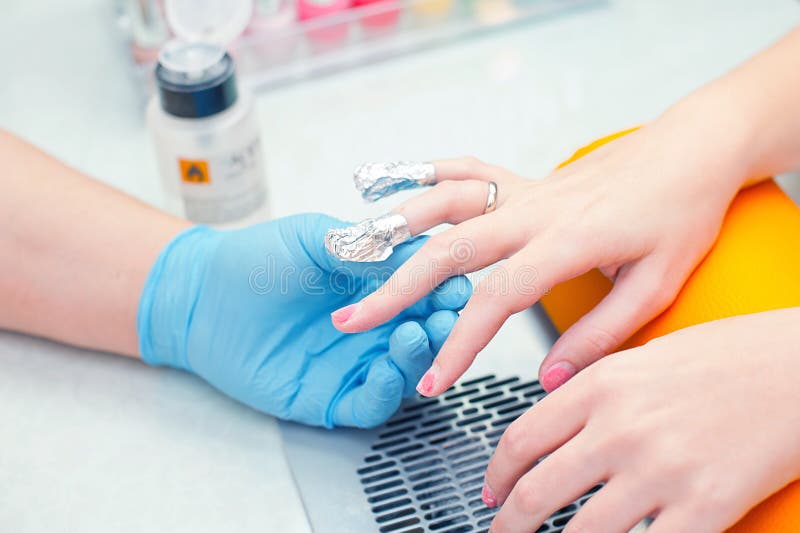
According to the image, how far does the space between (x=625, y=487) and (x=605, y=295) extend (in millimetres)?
211

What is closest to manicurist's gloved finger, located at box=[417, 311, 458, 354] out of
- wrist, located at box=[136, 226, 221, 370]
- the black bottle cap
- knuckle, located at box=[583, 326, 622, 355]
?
knuckle, located at box=[583, 326, 622, 355]

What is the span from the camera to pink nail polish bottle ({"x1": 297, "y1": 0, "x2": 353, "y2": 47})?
1142 mm

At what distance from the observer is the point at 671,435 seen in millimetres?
589

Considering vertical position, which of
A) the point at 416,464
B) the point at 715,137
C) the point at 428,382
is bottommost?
the point at 416,464

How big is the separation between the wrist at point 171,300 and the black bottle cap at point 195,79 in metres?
0.14

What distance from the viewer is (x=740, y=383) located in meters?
0.60

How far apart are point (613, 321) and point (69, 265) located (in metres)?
0.51

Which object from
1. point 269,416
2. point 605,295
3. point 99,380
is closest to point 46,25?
point 99,380

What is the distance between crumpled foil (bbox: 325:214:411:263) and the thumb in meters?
0.17

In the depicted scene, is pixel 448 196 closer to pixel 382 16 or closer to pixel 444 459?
pixel 444 459

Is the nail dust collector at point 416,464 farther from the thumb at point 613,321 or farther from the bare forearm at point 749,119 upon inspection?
the bare forearm at point 749,119

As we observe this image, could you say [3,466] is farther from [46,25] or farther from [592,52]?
[592,52]

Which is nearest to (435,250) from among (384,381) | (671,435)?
(384,381)

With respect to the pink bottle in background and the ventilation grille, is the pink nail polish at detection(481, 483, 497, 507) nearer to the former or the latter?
the ventilation grille
